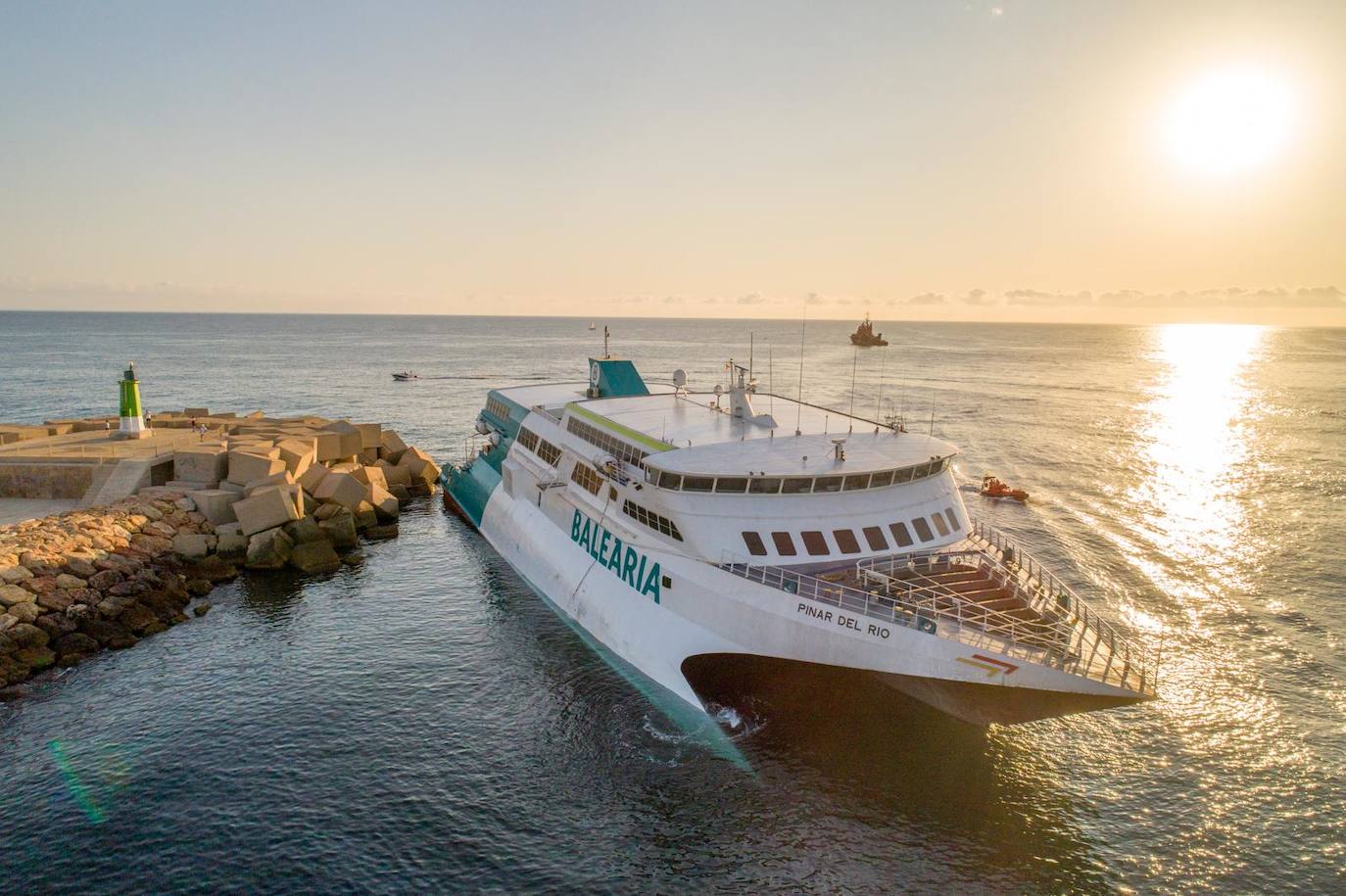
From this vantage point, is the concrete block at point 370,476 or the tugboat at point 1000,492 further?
the tugboat at point 1000,492

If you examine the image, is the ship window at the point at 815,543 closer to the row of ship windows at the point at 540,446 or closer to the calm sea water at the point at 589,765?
the calm sea water at the point at 589,765

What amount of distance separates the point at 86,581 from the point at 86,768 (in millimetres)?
10595

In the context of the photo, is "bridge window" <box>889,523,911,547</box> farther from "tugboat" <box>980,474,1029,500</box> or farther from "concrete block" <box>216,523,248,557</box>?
"concrete block" <box>216,523,248,557</box>

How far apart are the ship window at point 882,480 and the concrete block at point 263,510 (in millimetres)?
25557

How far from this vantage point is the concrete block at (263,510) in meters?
31.9

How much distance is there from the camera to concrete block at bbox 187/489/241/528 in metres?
32.8

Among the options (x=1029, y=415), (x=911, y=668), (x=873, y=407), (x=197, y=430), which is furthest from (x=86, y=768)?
(x=1029, y=415)

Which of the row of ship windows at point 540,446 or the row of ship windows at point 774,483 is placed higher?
the row of ship windows at point 774,483

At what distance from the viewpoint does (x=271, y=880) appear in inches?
571

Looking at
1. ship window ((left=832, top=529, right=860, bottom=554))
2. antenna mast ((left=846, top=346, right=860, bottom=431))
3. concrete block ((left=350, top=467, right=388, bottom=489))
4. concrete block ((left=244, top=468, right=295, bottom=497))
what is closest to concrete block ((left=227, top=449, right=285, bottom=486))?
concrete block ((left=244, top=468, right=295, bottom=497))

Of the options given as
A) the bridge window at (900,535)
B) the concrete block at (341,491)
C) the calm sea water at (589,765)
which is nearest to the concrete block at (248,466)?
the concrete block at (341,491)

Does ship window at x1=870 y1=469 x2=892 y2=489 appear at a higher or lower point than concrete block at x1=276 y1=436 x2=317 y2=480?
higher

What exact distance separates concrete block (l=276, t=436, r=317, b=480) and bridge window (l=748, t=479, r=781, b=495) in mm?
26041

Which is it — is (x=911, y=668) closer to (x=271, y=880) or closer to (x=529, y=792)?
(x=529, y=792)
